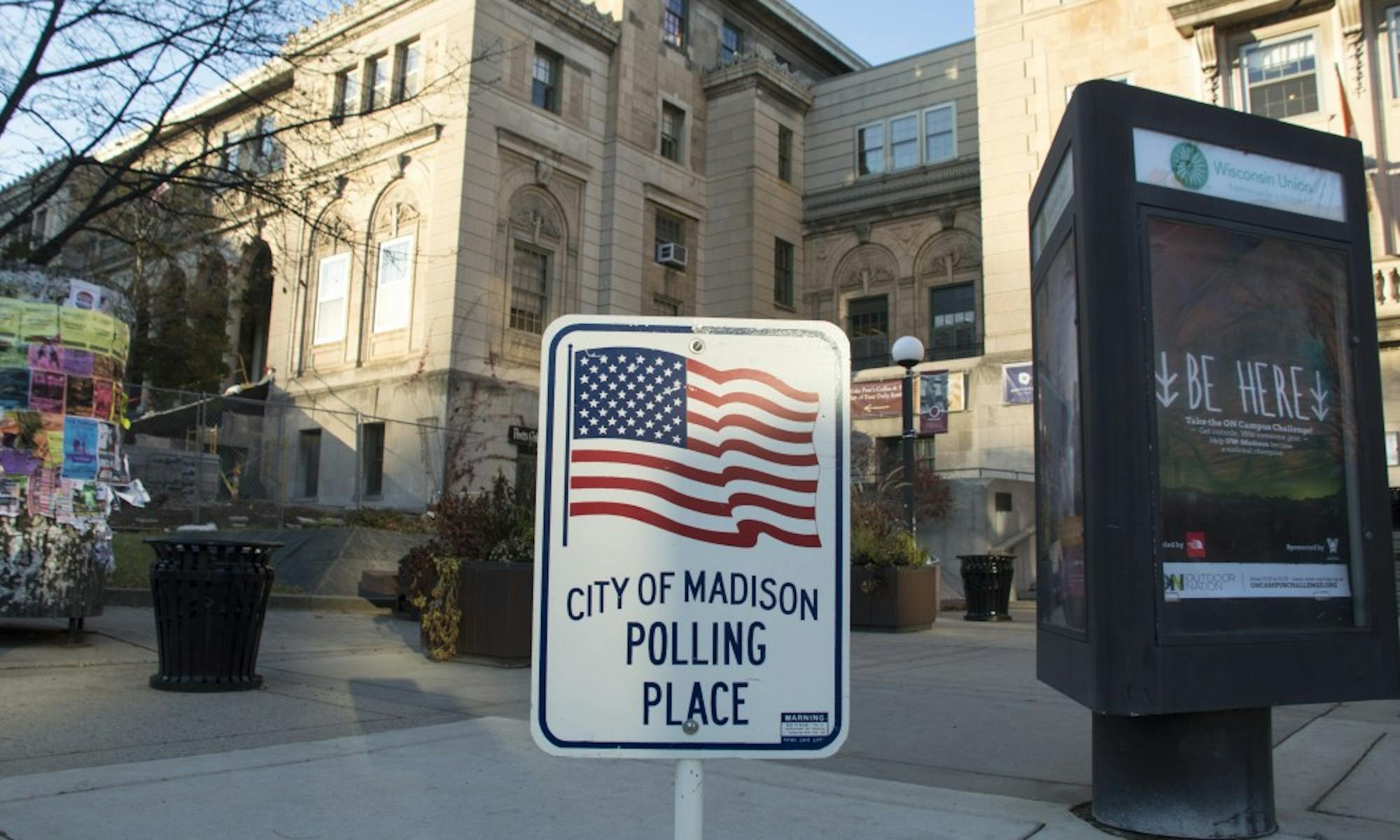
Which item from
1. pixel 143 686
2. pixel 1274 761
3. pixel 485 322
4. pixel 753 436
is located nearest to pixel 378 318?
pixel 485 322

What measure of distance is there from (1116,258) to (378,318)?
2793 centimetres

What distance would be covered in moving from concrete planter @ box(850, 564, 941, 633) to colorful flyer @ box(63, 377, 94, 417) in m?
8.70

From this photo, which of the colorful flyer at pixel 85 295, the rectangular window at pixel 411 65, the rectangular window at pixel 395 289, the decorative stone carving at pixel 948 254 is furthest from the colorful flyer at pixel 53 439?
the decorative stone carving at pixel 948 254

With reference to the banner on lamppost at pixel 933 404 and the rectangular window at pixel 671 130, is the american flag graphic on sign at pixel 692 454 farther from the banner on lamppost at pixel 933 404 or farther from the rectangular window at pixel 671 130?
the rectangular window at pixel 671 130

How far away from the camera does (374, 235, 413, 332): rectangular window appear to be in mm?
28922

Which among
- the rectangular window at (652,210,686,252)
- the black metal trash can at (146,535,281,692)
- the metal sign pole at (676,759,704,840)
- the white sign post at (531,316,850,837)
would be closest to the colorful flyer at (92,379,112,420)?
the black metal trash can at (146,535,281,692)

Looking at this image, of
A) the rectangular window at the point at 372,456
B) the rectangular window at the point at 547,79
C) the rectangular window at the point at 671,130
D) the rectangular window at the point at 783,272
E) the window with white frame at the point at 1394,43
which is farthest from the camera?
the rectangular window at the point at 783,272

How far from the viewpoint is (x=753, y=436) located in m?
2.30

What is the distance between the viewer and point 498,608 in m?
9.38

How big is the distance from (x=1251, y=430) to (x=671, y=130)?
32.1 metres

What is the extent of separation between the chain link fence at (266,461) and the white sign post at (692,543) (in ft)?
54.8

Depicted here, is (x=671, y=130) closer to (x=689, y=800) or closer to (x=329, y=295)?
(x=329, y=295)

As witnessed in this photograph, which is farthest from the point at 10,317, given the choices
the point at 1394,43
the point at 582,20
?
the point at 1394,43

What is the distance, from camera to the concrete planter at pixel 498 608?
30.5ft
